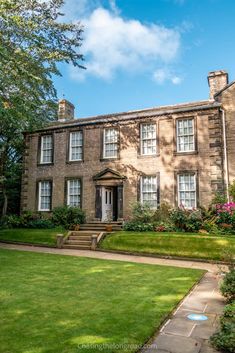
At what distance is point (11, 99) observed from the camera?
14.0m

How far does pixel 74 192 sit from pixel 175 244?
9.64m

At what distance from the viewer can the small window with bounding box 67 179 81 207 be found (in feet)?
67.3

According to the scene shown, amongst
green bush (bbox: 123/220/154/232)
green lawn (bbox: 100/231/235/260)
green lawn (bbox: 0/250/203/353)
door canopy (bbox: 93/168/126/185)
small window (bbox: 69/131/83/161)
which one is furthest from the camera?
small window (bbox: 69/131/83/161)

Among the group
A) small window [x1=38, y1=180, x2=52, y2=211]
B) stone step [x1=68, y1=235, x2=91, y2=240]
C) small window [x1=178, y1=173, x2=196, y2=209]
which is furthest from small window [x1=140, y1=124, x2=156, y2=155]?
small window [x1=38, y1=180, x2=52, y2=211]

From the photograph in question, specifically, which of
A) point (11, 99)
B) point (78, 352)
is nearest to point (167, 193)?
point (11, 99)

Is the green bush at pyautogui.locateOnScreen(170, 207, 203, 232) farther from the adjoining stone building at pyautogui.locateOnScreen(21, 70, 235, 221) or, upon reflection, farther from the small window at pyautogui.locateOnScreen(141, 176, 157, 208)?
the small window at pyautogui.locateOnScreen(141, 176, 157, 208)

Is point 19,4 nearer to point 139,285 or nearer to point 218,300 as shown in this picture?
point 139,285

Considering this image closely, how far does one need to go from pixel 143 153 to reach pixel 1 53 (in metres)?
10.7

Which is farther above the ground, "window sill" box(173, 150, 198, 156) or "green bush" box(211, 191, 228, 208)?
"window sill" box(173, 150, 198, 156)

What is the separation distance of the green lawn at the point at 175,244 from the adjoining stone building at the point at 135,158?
4220mm

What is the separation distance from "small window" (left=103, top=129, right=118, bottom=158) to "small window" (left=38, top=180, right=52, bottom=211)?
5142mm

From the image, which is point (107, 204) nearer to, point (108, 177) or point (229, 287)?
point (108, 177)

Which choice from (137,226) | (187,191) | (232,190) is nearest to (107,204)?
(137,226)

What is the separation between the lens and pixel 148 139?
1919cm
